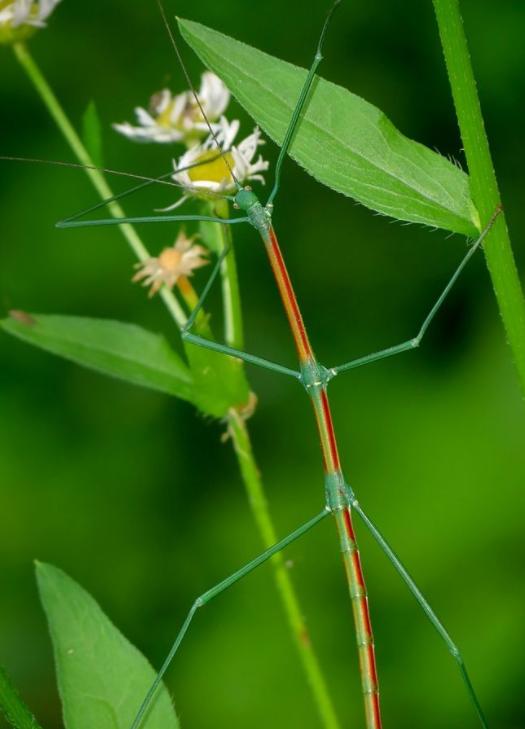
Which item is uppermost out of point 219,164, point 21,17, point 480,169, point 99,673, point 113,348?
point 21,17

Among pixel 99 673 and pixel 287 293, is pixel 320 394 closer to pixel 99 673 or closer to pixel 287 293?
pixel 287 293

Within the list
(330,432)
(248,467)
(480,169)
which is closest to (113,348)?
(248,467)

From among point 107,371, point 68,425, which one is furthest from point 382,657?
point 107,371

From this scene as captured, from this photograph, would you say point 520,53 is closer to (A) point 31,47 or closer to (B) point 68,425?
(A) point 31,47

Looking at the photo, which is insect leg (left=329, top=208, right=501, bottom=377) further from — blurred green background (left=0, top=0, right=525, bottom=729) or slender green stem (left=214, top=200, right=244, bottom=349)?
blurred green background (left=0, top=0, right=525, bottom=729)

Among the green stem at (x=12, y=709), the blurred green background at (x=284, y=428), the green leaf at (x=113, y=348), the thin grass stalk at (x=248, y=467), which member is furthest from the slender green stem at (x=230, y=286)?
the blurred green background at (x=284, y=428)
